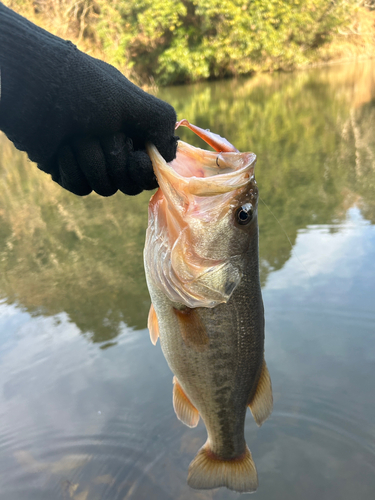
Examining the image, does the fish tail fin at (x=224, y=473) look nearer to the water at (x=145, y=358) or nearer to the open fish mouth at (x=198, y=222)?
the water at (x=145, y=358)

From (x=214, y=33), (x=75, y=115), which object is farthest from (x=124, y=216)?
(x=214, y=33)

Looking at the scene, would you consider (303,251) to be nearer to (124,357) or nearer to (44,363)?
(124,357)

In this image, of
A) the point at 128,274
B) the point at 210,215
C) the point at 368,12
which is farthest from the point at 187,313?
the point at 368,12

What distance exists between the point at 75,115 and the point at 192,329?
105cm

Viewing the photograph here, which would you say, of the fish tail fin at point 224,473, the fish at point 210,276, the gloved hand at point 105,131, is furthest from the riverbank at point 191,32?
the fish tail fin at point 224,473

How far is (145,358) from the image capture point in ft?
11.4

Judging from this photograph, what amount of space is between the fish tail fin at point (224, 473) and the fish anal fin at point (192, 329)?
0.70m

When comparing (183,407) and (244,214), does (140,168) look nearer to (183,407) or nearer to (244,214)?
(244,214)

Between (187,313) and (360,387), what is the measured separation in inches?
66.4

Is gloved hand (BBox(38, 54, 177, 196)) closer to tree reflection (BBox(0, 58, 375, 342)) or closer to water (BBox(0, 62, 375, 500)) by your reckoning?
water (BBox(0, 62, 375, 500))

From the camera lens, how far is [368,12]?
32812mm

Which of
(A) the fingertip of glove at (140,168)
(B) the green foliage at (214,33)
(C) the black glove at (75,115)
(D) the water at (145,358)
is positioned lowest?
(D) the water at (145,358)

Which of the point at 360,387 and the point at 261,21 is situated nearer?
the point at 360,387

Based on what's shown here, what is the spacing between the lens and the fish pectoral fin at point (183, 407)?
230 cm
